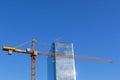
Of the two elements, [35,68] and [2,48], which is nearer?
[2,48]

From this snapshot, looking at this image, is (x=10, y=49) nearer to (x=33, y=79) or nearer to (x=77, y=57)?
(x=33, y=79)

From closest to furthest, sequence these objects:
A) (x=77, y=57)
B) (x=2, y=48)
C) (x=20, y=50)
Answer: (x=2, y=48), (x=20, y=50), (x=77, y=57)

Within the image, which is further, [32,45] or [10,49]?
[32,45]

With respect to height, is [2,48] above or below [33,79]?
above

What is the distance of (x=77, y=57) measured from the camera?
14725 centimetres

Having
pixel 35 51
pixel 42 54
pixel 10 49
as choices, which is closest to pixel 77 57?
pixel 42 54

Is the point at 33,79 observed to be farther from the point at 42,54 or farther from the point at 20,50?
the point at 42,54

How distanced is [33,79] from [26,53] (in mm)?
11332

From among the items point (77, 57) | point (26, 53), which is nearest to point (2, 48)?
point (26, 53)

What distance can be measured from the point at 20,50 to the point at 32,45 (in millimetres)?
16908

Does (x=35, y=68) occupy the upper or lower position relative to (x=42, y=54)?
lower

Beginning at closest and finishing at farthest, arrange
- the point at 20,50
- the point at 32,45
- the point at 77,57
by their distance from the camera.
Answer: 1. the point at 20,50
2. the point at 32,45
3. the point at 77,57

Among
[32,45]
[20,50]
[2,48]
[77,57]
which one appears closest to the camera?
[2,48]

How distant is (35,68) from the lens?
114 meters
